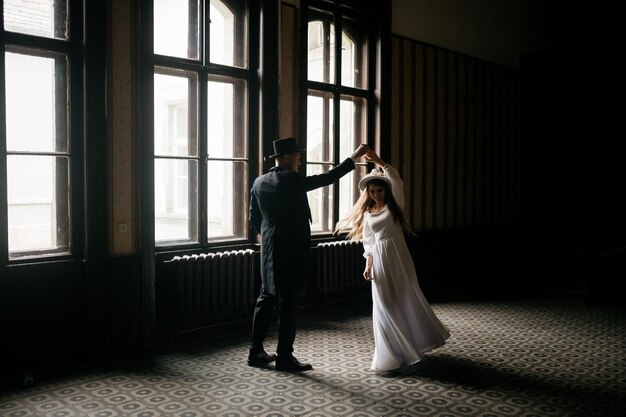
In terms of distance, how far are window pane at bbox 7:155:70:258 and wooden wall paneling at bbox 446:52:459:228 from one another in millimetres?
5011

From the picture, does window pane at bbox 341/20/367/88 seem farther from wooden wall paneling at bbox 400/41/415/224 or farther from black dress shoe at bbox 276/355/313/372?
black dress shoe at bbox 276/355/313/372

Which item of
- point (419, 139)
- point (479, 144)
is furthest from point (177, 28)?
point (479, 144)

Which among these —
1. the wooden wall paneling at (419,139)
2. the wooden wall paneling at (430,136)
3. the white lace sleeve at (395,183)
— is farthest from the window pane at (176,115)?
the wooden wall paneling at (430,136)

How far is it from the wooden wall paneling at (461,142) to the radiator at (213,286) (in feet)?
12.0

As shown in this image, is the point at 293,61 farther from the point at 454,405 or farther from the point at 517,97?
the point at 517,97

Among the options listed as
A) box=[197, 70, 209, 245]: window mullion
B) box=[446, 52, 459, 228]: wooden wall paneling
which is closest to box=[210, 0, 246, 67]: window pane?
box=[197, 70, 209, 245]: window mullion

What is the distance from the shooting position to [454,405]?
336cm

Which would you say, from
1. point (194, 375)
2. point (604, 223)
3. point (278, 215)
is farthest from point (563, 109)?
point (194, 375)

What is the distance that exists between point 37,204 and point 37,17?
135 centimetres

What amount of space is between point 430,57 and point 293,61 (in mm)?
2411

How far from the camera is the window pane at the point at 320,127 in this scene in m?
5.88

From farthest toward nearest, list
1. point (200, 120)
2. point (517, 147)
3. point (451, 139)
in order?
point (517, 147), point (451, 139), point (200, 120)

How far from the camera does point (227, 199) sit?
205 inches

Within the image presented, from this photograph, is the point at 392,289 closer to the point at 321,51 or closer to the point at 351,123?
the point at 351,123
